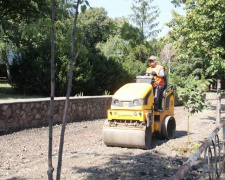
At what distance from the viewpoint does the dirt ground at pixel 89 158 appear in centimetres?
500

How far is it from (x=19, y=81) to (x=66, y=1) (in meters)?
12.2

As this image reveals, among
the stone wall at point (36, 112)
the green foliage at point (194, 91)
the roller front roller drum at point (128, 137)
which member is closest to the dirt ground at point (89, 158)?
the roller front roller drum at point (128, 137)

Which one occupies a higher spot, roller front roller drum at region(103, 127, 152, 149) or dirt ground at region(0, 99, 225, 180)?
roller front roller drum at region(103, 127, 152, 149)

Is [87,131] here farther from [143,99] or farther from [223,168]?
[223,168]

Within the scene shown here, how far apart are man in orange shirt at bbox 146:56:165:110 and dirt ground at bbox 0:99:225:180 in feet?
3.90

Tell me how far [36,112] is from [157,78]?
13.4ft

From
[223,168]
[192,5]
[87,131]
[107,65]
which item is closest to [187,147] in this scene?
[223,168]

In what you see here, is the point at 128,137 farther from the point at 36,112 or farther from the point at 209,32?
the point at 209,32

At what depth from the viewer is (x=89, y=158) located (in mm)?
5945

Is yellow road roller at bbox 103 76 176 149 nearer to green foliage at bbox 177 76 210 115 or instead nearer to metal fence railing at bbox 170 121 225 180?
green foliage at bbox 177 76 210 115

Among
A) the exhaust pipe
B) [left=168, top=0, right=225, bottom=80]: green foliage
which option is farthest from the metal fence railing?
[left=168, top=0, right=225, bottom=80]: green foliage

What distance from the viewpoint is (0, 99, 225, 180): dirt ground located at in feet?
16.4

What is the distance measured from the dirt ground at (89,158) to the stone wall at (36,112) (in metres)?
0.42

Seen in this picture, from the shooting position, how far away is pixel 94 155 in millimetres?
6188
